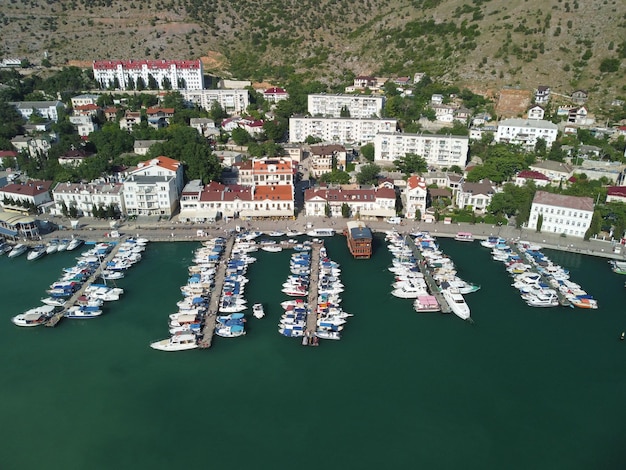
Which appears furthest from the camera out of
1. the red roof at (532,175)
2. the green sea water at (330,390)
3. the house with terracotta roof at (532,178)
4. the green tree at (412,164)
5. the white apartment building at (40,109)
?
the white apartment building at (40,109)

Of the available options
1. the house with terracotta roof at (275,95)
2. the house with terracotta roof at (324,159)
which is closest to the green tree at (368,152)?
the house with terracotta roof at (324,159)

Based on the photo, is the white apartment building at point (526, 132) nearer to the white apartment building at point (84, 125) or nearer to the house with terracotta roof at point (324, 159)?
the house with terracotta roof at point (324, 159)

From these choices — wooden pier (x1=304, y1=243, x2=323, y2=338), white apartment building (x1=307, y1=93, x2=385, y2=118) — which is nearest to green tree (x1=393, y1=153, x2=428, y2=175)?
white apartment building (x1=307, y1=93, x2=385, y2=118)

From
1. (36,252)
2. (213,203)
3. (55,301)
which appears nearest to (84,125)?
(213,203)

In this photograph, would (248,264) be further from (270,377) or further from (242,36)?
(242,36)

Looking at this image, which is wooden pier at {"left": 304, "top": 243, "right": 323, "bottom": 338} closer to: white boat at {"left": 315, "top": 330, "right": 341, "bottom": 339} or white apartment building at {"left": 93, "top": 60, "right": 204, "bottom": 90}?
white boat at {"left": 315, "top": 330, "right": 341, "bottom": 339}
